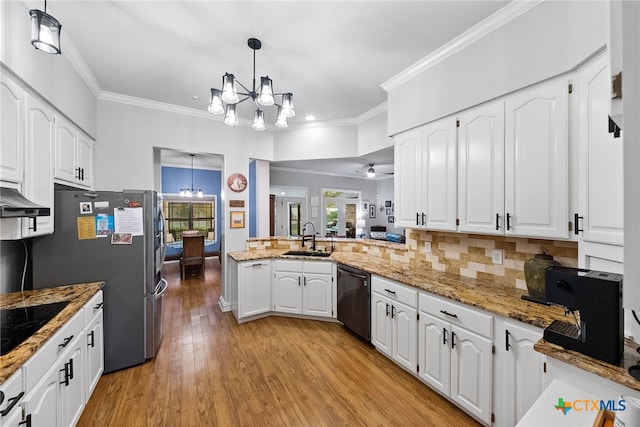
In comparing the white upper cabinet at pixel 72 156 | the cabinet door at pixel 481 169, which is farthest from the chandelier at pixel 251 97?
the cabinet door at pixel 481 169

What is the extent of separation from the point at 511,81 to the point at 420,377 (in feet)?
7.79

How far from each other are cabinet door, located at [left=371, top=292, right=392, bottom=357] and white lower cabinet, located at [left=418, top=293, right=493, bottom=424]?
0.37 meters

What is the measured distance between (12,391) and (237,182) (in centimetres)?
302

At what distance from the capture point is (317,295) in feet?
11.1

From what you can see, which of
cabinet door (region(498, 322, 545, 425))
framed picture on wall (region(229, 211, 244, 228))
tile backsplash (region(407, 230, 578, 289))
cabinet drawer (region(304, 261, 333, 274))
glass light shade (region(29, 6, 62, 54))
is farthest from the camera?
framed picture on wall (region(229, 211, 244, 228))

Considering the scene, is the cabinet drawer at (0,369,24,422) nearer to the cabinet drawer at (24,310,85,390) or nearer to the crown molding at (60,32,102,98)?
the cabinet drawer at (24,310,85,390)

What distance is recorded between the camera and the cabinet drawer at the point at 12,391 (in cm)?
103

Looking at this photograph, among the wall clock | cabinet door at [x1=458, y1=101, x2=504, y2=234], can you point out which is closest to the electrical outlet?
cabinet door at [x1=458, y1=101, x2=504, y2=234]

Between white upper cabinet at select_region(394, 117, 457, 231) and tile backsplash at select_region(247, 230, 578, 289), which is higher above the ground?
white upper cabinet at select_region(394, 117, 457, 231)

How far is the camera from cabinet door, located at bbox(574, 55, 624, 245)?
4.25 feet

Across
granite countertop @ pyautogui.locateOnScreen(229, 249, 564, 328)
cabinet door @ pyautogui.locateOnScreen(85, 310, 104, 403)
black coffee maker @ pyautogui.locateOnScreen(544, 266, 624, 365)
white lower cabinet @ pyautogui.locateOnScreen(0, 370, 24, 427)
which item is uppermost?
black coffee maker @ pyautogui.locateOnScreen(544, 266, 624, 365)

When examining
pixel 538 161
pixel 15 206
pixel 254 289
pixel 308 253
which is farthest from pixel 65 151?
pixel 538 161

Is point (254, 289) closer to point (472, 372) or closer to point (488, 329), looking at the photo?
point (472, 372)

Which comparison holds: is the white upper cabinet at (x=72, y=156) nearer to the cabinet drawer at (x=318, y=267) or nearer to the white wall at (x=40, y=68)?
the white wall at (x=40, y=68)
